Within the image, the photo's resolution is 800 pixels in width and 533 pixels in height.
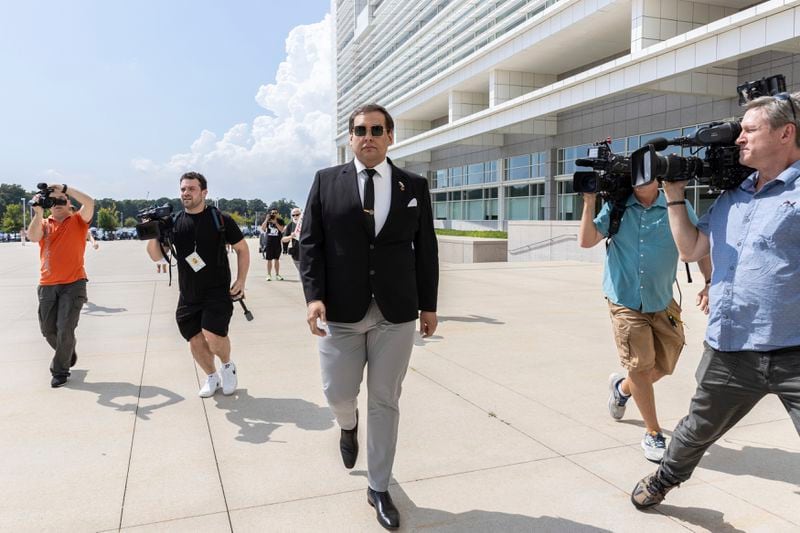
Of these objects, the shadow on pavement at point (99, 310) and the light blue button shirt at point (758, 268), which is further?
the shadow on pavement at point (99, 310)

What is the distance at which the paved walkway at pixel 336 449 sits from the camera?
3.05 meters

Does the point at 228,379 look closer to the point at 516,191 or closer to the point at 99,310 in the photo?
the point at 99,310

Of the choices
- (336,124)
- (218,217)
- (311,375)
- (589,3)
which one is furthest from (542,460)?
(336,124)

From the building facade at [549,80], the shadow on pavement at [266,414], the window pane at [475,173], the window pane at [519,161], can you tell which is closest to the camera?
the shadow on pavement at [266,414]

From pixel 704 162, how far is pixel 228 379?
3993 mm

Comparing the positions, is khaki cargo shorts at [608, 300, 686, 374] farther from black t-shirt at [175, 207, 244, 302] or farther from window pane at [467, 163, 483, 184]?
window pane at [467, 163, 483, 184]

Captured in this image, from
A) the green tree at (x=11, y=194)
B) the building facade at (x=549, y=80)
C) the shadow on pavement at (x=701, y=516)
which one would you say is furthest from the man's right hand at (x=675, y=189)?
the green tree at (x=11, y=194)

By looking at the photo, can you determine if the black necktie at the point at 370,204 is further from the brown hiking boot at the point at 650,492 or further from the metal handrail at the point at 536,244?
the metal handrail at the point at 536,244

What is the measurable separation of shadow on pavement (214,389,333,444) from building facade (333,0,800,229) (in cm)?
1064

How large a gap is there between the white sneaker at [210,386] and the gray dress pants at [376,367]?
7.51ft

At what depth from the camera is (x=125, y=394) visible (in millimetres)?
5207

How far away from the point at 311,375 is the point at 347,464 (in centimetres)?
232

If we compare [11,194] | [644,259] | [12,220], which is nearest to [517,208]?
[644,259]

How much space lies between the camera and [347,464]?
3553 mm
